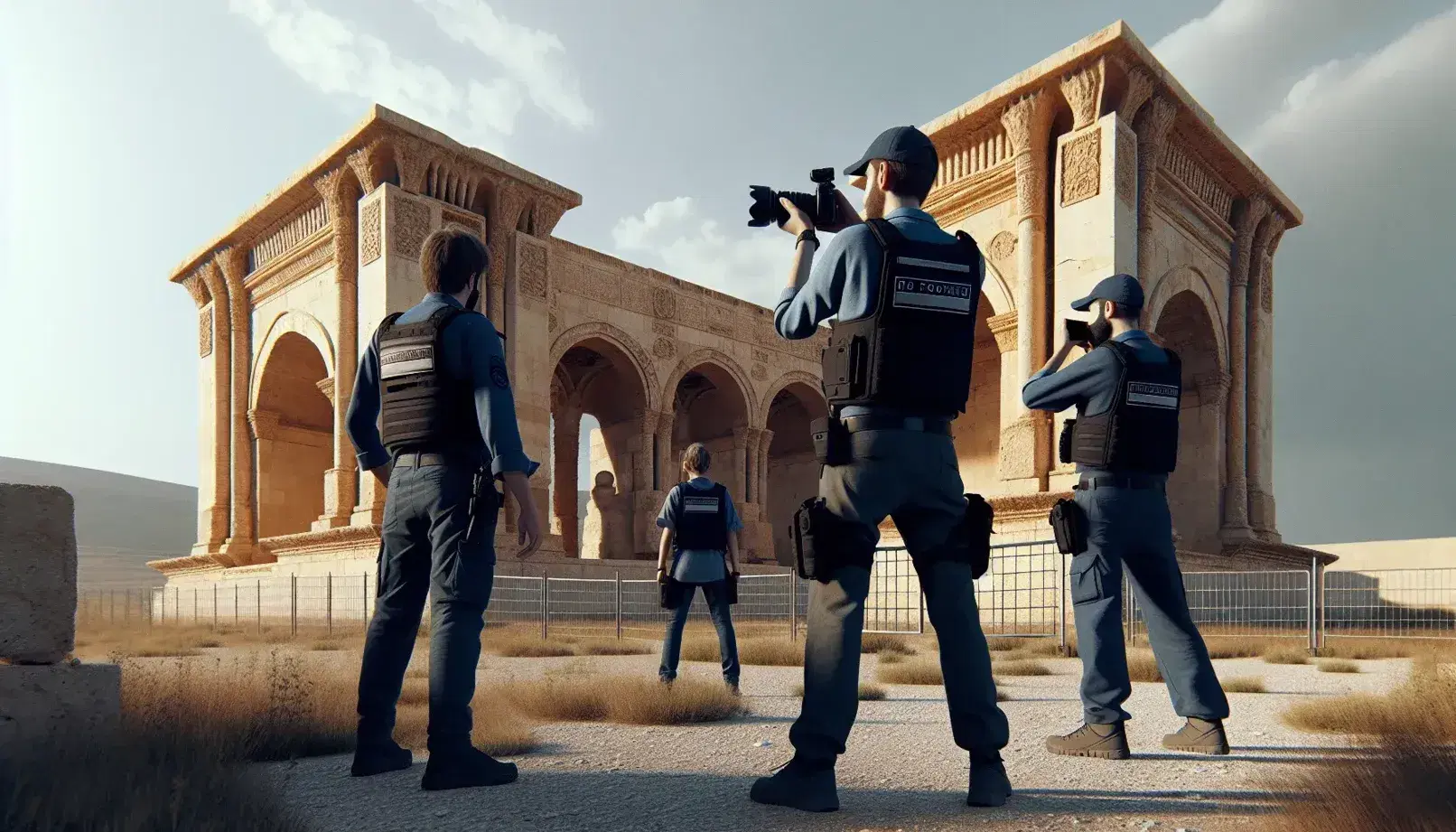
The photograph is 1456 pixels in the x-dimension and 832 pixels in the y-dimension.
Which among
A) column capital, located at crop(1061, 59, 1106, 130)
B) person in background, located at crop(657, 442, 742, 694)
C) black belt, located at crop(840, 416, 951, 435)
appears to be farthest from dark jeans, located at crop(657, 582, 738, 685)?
column capital, located at crop(1061, 59, 1106, 130)

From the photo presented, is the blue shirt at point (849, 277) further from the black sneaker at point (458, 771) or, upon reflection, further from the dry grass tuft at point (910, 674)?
the dry grass tuft at point (910, 674)

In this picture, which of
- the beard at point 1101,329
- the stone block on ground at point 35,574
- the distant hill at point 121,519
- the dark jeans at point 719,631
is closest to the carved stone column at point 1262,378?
the dark jeans at point 719,631

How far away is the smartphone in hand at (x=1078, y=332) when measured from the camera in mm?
4434

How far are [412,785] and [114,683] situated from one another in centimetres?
125

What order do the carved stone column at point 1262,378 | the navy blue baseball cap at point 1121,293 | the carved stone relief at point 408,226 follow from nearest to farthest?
the navy blue baseball cap at point 1121,293
the carved stone relief at point 408,226
the carved stone column at point 1262,378

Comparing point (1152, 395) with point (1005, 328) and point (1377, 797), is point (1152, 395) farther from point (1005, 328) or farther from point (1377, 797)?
point (1005, 328)

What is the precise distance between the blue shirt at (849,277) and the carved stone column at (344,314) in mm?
16097

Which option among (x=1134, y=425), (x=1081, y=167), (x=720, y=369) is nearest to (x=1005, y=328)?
(x=1081, y=167)

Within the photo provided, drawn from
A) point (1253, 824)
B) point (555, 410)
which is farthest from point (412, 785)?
point (555, 410)

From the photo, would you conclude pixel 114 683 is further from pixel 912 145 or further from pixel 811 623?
pixel 912 145

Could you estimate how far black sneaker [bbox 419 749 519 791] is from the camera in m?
3.31

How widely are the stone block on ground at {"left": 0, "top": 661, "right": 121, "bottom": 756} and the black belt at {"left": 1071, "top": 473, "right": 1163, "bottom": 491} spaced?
12.7 ft

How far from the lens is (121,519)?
103 m

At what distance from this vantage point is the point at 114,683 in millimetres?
3670
